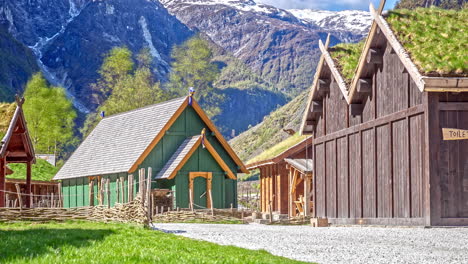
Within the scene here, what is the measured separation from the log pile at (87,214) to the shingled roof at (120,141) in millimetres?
11360

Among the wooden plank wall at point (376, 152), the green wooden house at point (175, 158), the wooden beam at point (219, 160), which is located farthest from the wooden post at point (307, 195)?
the wooden beam at point (219, 160)

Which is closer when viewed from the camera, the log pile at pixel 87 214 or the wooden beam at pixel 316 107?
the log pile at pixel 87 214

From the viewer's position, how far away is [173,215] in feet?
118

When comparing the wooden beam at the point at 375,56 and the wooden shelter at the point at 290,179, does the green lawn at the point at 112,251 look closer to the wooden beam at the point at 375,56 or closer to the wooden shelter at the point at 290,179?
the wooden beam at the point at 375,56

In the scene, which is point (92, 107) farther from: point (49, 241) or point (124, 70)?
point (49, 241)

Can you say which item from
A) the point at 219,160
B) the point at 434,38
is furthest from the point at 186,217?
the point at 434,38

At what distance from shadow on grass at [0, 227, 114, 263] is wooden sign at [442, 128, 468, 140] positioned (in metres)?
9.56

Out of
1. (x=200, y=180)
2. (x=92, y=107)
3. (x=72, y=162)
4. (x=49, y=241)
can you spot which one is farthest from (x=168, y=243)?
(x=92, y=107)

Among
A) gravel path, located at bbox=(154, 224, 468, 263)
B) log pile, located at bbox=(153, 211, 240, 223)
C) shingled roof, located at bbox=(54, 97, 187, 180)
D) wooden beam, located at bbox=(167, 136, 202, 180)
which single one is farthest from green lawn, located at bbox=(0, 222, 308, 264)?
shingled roof, located at bbox=(54, 97, 187, 180)

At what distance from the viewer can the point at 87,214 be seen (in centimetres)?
2941

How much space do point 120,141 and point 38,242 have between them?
2892cm

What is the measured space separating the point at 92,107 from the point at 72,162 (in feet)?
497

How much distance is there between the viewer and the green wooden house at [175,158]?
41.2 meters

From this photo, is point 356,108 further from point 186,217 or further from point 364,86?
point 186,217
